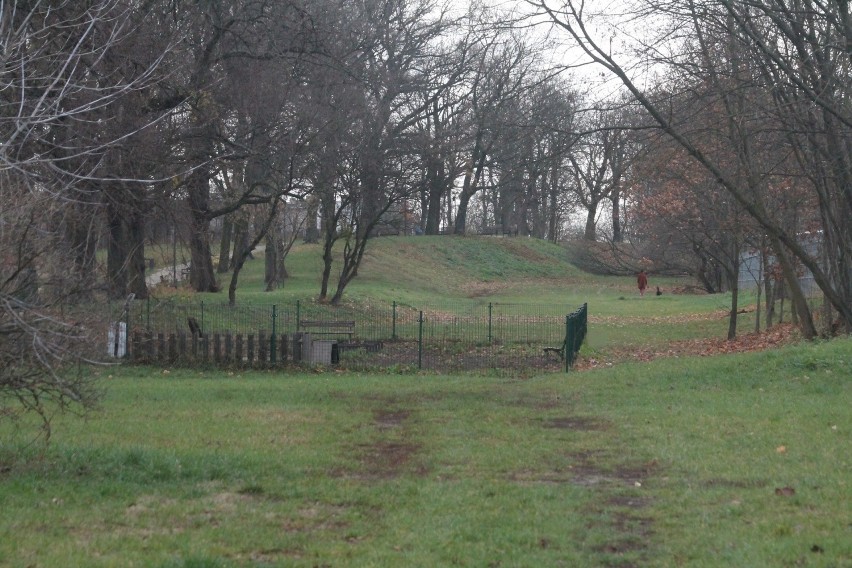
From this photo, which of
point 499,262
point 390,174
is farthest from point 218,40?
point 499,262

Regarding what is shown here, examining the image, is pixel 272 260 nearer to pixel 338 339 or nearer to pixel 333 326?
pixel 333 326

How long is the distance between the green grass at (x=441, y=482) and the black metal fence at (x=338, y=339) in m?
6.24

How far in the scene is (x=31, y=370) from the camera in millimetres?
8625

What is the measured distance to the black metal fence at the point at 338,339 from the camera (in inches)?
893

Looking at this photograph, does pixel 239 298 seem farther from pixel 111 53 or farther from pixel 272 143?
pixel 111 53

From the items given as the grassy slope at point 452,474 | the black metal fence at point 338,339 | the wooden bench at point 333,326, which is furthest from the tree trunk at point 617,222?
the grassy slope at point 452,474

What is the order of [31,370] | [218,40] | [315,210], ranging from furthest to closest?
[315,210], [218,40], [31,370]

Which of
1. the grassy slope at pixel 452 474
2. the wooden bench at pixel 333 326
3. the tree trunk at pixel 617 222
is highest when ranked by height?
the tree trunk at pixel 617 222

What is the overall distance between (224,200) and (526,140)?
15.1m

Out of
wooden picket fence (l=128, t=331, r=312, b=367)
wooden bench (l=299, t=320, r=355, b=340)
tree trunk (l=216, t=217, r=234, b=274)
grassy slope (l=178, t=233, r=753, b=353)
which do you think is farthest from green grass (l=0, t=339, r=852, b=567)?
A: tree trunk (l=216, t=217, r=234, b=274)

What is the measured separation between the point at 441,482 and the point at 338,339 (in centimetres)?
1642

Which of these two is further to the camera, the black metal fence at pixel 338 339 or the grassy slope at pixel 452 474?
the black metal fence at pixel 338 339

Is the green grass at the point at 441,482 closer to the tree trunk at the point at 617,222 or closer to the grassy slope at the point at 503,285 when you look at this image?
the grassy slope at the point at 503,285

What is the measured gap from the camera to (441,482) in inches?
367
